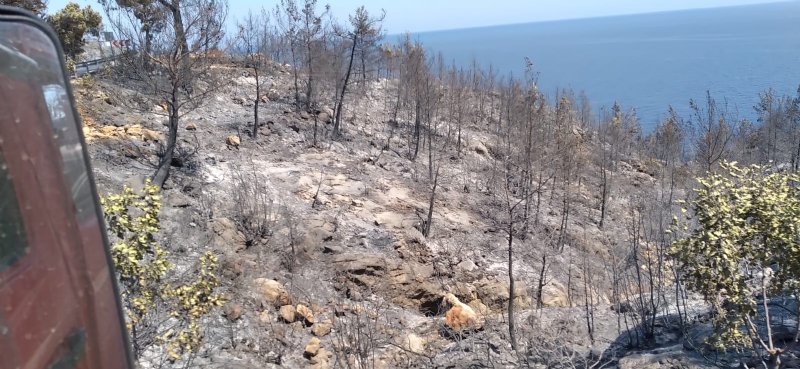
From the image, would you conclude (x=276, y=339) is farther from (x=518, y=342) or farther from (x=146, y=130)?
(x=146, y=130)

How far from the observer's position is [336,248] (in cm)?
1587

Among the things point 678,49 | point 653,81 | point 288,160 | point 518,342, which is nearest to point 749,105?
point 653,81

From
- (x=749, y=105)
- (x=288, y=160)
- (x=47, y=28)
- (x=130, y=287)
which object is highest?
(x=47, y=28)

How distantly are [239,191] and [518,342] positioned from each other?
8.10 m

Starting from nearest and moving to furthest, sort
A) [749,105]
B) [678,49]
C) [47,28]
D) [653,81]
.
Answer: [47,28], [749,105], [653,81], [678,49]

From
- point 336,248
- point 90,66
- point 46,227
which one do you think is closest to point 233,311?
point 336,248

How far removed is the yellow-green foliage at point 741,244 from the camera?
673cm

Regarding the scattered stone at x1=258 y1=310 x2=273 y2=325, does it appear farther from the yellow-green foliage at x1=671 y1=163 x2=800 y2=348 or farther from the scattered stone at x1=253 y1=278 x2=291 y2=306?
the yellow-green foliage at x1=671 y1=163 x2=800 y2=348

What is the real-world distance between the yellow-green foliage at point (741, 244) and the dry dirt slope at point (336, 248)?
2408mm

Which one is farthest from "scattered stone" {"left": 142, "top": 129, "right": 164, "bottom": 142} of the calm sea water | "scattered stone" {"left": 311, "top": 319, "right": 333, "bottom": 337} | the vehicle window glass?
the calm sea water

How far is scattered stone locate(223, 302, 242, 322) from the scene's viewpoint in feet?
38.8

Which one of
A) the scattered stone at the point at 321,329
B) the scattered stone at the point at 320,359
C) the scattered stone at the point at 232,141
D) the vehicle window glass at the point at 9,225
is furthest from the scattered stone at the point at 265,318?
the vehicle window glass at the point at 9,225

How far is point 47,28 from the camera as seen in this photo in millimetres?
1505

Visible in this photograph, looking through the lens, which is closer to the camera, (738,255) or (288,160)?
(738,255)
